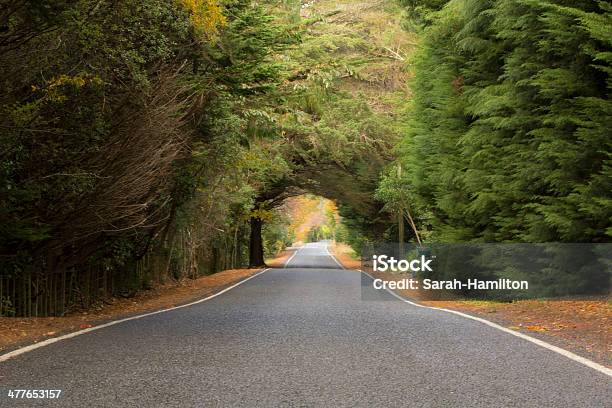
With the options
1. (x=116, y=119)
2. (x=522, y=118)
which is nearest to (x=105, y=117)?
(x=116, y=119)

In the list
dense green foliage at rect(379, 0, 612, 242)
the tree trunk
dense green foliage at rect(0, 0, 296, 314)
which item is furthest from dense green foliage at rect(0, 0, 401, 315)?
the tree trunk

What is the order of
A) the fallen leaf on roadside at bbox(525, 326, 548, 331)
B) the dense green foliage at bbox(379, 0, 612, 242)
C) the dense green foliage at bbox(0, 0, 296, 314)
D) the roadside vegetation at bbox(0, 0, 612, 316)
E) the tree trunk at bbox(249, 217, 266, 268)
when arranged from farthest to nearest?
the tree trunk at bbox(249, 217, 266, 268)
the dense green foliage at bbox(379, 0, 612, 242)
the roadside vegetation at bbox(0, 0, 612, 316)
the fallen leaf on roadside at bbox(525, 326, 548, 331)
the dense green foliage at bbox(0, 0, 296, 314)

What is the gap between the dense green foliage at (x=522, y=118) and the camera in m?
11.0

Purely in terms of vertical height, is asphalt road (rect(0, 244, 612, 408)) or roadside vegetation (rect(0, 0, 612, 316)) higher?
roadside vegetation (rect(0, 0, 612, 316))

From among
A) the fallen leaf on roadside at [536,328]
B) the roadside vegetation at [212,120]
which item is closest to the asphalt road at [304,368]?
the fallen leaf on roadside at [536,328]

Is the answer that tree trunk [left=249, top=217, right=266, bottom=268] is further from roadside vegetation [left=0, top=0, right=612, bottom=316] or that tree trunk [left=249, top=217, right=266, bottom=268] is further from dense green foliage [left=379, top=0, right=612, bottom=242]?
dense green foliage [left=379, top=0, right=612, bottom=242]

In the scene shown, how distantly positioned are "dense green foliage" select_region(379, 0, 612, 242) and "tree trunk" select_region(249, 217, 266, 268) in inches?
1059

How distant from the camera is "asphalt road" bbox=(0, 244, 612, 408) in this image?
17.5 ft

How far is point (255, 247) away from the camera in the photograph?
4425 centimetres

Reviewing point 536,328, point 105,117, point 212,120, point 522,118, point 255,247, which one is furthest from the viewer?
point 255,247

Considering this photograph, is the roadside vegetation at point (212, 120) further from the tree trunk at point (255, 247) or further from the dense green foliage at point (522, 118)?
the tree trunk at point (255, 247)

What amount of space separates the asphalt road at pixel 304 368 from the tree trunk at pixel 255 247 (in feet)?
109

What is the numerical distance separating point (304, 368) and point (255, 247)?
37.8 meters

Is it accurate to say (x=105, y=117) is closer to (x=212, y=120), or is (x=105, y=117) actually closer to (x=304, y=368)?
(x=212, y=120)
